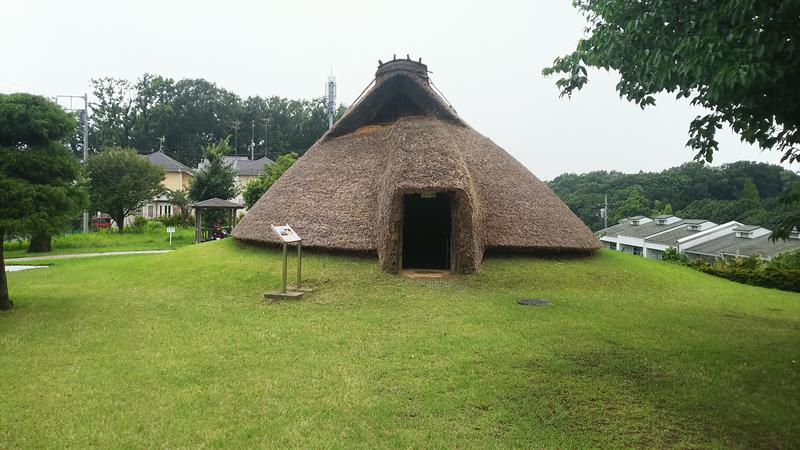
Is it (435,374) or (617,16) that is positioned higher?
(617,16)

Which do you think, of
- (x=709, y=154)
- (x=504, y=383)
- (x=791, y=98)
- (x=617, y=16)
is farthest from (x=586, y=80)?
(x=504, y=383)

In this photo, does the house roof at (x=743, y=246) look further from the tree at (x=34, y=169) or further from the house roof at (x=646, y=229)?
the tree at (x=34, y=169)

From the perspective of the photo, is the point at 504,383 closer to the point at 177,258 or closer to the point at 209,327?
the point at 209,327

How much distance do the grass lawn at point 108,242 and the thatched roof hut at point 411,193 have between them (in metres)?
14.3

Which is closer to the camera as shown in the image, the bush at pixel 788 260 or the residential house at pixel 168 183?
the bush at pixel 788 260

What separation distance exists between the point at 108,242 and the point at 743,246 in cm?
3787

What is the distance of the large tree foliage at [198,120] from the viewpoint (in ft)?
201

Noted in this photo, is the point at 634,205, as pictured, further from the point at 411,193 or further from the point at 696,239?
the point at 411,193

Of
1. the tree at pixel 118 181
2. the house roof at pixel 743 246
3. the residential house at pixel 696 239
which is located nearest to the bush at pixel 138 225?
the tree at pixel 118 181

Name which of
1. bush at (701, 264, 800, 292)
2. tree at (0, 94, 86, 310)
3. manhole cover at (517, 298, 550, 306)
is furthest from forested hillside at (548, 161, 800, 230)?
tree at (0, 94, 86, 310)

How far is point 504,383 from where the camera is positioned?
5.99 m

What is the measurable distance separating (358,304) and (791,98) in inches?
316

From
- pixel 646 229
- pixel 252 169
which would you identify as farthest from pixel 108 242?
pixel 646 229

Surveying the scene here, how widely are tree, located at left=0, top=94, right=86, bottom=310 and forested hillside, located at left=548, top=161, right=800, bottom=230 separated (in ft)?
153
